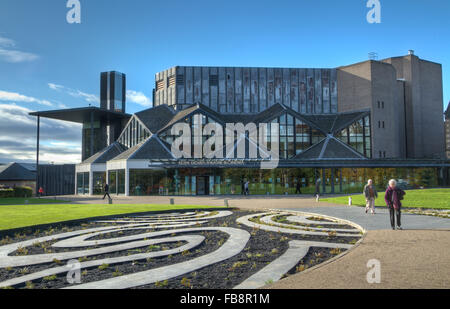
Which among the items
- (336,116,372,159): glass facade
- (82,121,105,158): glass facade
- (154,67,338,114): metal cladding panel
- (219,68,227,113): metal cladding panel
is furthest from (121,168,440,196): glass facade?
(219,68,227,113): metal cladding panel

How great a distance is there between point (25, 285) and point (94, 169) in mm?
42318

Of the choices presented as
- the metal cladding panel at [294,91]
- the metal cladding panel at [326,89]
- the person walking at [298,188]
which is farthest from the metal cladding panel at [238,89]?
the person walking at [298,188]

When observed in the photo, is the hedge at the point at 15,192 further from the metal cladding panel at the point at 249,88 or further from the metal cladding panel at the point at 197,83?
the metal cladding panel at the point at 197,83

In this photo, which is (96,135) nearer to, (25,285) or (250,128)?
(250,128)

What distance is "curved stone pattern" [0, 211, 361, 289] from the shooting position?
285 inches

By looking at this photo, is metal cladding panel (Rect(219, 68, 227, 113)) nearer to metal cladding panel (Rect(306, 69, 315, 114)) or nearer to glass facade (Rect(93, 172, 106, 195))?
metal cladding panel (Rect(306, 69, 315, 114))

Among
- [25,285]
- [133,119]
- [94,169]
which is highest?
[133,119]

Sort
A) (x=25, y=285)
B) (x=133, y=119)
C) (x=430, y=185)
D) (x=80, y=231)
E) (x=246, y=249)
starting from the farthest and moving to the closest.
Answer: (x=133, y=119)
(x=430, y=185)
(x=80, y=231)
(x=246, y=249)
(x=25, y=285)

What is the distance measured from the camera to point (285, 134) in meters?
47.8

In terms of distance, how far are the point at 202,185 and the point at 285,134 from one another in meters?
13.7

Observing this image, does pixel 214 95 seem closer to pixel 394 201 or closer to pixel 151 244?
pixel 394 201

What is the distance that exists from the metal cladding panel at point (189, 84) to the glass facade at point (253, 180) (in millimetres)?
25371

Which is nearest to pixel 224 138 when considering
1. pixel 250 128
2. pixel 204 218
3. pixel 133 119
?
pixel 250 128
